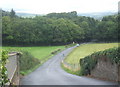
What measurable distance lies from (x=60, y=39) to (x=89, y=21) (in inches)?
180

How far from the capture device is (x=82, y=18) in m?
18.0

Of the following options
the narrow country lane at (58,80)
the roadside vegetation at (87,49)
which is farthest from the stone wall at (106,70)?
the roadside vegetation at (87,49)

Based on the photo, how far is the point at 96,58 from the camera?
13.8 metres

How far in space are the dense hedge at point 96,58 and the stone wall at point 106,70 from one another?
0.85ft

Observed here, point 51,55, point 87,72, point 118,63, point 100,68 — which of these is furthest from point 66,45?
point 51,55


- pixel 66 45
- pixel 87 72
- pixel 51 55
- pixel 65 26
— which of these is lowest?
pixel 51 55

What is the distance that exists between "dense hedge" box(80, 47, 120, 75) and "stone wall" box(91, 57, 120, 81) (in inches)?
10.2

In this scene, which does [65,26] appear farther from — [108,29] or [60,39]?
[108,29]

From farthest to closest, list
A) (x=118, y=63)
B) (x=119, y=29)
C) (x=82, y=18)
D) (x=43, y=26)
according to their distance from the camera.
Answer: (x=43, y=26) → (x=82, y=18) → (x=119, y=29) → (x=118, y=63)

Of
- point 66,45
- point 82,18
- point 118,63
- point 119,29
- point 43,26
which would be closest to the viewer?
point 118,63

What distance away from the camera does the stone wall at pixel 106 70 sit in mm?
11583

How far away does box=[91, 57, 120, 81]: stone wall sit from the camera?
11.6 meters

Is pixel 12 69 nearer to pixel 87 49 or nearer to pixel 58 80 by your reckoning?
pixel 58 80

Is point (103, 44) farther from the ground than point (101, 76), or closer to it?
farther from the ground
